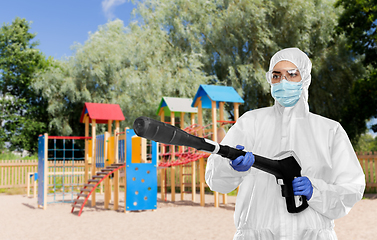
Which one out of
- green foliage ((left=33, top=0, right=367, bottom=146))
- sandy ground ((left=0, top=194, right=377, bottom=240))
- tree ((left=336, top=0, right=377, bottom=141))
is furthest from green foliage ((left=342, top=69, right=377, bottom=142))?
sandy ground ((left=0, top=194, right=377, bottom=240))

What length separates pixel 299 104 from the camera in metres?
1.68

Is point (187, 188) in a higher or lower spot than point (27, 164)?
lower

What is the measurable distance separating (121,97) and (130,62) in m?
2.20

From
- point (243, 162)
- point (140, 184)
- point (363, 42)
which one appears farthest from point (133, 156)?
point (363, 42)

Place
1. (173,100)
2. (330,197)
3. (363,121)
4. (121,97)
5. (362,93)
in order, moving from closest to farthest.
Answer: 1. (330,197)
2. (173,100)
3. (362,93)
4. (363,121)
5. (121,97)

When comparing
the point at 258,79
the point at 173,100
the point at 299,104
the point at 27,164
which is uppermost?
the point at 258,79

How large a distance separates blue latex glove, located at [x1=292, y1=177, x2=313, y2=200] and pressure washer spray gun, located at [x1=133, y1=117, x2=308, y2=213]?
0.02m

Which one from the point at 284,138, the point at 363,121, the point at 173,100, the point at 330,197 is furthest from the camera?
the point at 363,121

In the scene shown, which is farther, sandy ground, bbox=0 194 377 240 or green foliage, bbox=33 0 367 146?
green foliage, bbox=33 0 367 146

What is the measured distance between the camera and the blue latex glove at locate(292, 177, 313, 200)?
1435 millimetres

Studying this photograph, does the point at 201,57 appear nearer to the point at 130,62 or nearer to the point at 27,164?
the point at 130,62

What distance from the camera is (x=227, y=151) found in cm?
128

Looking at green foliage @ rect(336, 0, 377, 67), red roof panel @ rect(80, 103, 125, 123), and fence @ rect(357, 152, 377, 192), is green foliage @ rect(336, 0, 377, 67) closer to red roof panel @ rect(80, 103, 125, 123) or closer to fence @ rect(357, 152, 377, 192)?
fence @ rect(357, 152, 377, 192)

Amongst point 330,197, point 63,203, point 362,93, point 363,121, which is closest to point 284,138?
point 330,197
